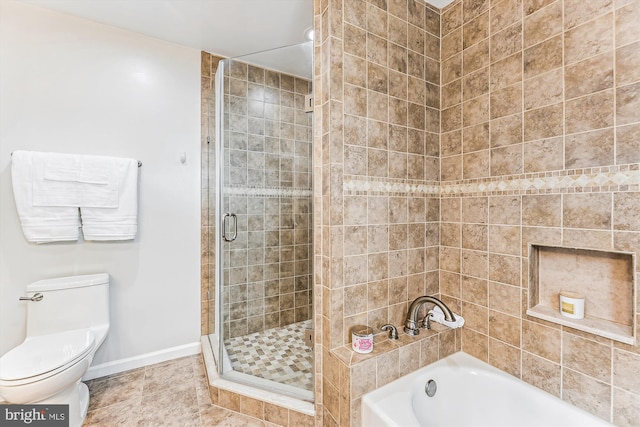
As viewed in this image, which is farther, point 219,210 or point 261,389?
point 219,210

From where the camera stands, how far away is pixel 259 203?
2051mm

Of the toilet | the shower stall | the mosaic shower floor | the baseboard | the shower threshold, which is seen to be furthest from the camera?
the baseboard

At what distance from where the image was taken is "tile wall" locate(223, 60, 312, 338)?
192 cm

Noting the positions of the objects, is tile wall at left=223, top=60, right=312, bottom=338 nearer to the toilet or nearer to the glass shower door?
the glass shower door

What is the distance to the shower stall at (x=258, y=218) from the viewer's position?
1.84 metres

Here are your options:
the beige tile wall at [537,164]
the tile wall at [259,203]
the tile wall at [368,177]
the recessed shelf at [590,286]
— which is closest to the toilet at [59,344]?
the tile wall at [259,203]

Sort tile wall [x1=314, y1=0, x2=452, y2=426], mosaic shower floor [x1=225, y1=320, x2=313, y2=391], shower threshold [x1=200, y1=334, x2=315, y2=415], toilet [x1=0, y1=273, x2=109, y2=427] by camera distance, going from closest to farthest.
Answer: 1. toilet [x1=0, y1=273, x2=109, y2=427]
2. tile wall [x1=314, y1=0, x2=452, y2=426]
3. shower threshold [x1=200, y1=334, x2=315, y2=415]
4. mosaic shower floor [x1=225, y1=320, x2=313, y2=391]

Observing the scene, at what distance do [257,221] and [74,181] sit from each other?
1.21 metres

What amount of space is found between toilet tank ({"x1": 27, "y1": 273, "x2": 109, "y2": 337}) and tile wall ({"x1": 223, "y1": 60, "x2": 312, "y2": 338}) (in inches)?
32.2

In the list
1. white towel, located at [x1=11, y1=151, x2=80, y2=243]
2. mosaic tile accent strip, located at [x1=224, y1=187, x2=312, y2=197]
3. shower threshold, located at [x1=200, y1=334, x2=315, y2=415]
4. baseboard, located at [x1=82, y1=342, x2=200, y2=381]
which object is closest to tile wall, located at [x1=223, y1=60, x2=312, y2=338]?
mosaic tile accent strip, located at [x1=224, y1=187, x2=312, y2=197]

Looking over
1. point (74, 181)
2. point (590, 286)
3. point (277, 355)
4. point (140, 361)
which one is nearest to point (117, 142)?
point (74, 181)

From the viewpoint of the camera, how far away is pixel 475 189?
64.9 inches

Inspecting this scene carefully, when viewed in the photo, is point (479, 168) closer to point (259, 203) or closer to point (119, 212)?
point (259, 203)

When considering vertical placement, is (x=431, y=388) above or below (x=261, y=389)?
above
